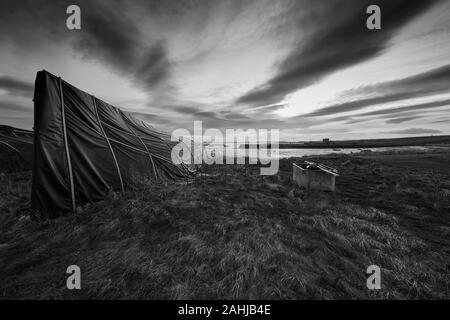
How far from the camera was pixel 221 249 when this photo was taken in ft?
13.0

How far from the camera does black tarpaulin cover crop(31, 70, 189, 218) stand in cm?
566

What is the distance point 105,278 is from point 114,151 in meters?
6.20

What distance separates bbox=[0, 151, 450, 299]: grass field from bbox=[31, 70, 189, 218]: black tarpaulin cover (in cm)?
71

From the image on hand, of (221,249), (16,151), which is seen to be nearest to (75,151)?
(221,249)

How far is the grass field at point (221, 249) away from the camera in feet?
9.81

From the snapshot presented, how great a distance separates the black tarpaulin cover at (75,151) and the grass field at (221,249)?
2.34 ft

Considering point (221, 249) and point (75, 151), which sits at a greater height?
point (75, 151)

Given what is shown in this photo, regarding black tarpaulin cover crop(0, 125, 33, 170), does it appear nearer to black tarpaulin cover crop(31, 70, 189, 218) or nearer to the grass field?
the grass field

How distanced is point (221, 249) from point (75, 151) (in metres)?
6.48

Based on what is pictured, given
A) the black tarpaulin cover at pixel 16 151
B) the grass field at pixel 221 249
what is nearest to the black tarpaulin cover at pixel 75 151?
the grass field at pixel 221 249

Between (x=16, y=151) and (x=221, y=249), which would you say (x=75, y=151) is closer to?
(x=221, y=249)
